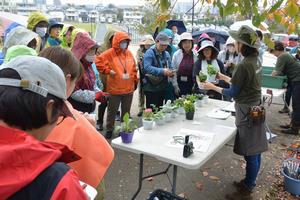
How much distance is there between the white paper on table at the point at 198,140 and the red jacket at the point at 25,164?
1.71 meters

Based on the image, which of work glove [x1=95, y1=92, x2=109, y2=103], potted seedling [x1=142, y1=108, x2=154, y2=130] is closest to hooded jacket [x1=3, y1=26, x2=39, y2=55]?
work glove [x1=95, y1=92, x2=109, y2=103]

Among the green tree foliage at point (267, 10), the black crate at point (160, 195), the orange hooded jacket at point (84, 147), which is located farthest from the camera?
the black crate at point (160, 195)

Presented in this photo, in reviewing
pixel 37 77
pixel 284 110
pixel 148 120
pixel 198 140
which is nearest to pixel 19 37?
pixel 148 120

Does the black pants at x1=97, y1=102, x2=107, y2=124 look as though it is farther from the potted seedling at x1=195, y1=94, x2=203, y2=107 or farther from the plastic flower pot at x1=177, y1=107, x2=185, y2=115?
the plastic flower pot at x1=177, y1=107, x2=185, y2=115

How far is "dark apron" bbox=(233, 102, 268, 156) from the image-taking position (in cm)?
304

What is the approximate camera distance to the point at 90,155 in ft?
4.79

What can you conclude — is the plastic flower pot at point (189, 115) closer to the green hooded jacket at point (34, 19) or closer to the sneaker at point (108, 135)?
the sneaker at point (108, 135)

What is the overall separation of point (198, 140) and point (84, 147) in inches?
56.1

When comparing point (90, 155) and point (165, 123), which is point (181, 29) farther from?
point (90, 155)

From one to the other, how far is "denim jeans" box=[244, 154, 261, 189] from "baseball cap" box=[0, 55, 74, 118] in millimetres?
2593

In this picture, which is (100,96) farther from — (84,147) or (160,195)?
(84,147)

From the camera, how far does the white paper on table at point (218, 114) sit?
11.0 ft

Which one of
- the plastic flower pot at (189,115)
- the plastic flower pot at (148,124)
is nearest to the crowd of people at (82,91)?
the plastic flower pot at (189,115)

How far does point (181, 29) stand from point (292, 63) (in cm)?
374
